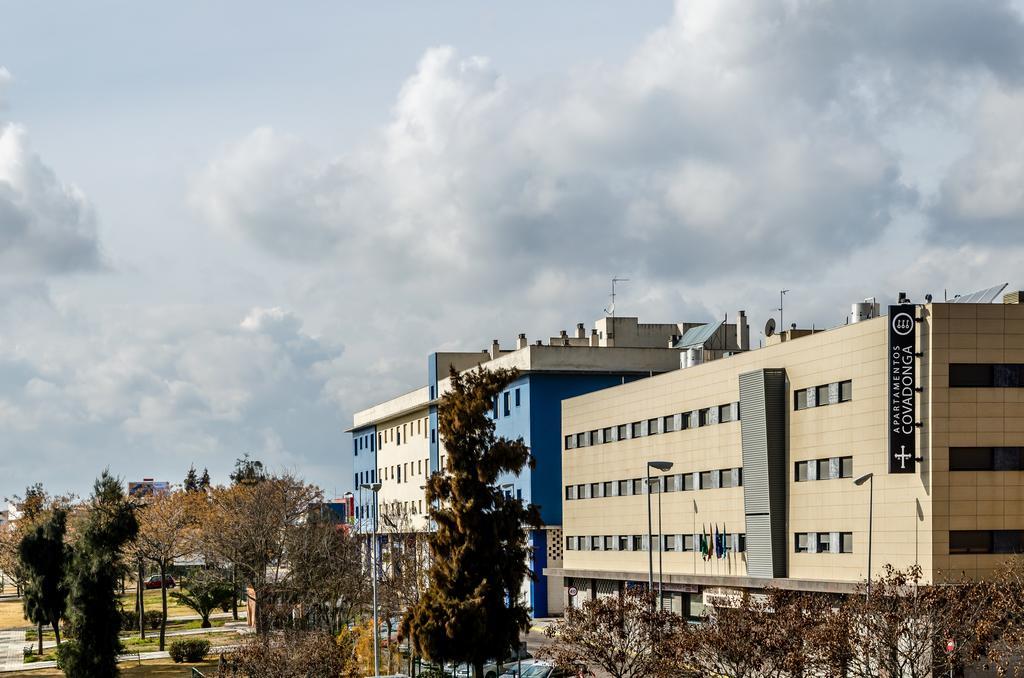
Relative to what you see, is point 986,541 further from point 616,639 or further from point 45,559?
point 45,559

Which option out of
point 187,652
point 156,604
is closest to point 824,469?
point 187,652

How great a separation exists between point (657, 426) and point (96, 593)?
30079 millimetres

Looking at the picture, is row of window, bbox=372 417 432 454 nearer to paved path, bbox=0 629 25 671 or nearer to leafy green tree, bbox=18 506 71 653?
paved path, bbox=0 629 25 671

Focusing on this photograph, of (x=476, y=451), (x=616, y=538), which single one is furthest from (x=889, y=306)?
(x=616, y=538)

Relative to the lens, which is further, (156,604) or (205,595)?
(156,604)

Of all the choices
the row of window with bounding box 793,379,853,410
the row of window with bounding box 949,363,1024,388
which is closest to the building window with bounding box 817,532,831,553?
the row of window with bounding box 793,379,853,410

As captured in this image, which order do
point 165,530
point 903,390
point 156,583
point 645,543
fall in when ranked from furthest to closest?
point 156,583 → point 165,530 → point 645,543 → point 903,390

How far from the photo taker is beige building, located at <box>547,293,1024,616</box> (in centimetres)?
5138

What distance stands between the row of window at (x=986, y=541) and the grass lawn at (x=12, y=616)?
262 ft

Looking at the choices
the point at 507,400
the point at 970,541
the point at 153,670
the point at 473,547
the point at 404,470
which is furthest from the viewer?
the point at 404,470

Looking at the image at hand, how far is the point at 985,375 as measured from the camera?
2036 inches

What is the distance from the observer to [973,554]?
51219mm

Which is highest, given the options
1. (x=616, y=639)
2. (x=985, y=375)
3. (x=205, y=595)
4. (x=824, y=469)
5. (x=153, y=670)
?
(x=985, y=375)

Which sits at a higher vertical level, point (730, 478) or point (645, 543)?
point (730, 478)
